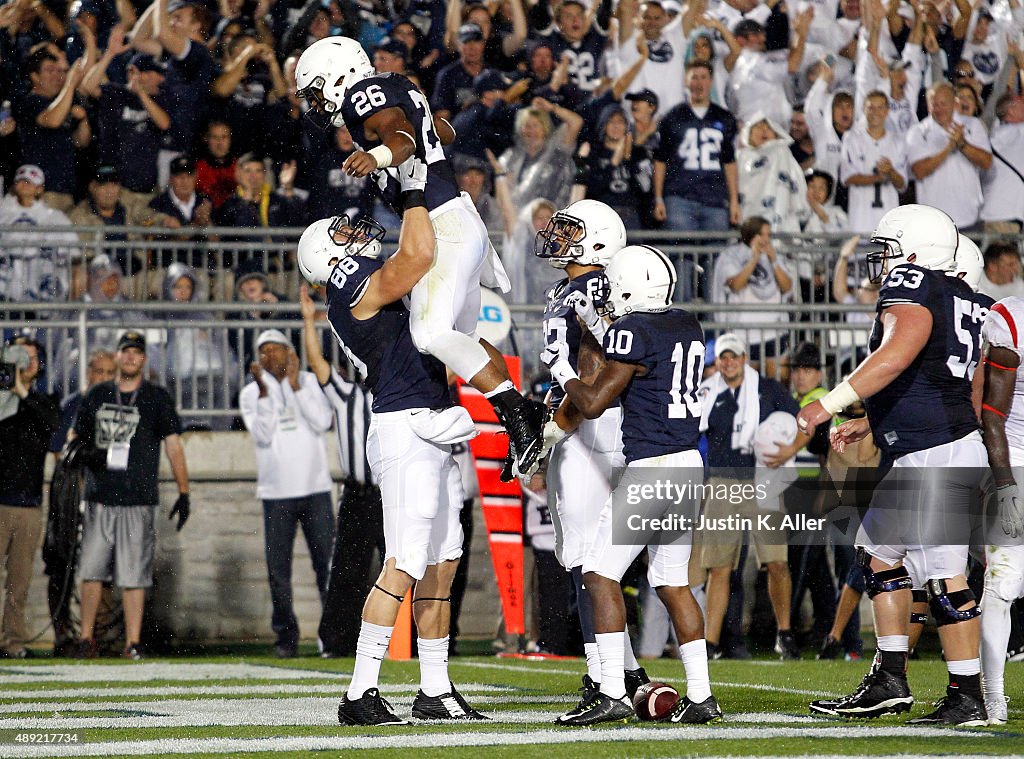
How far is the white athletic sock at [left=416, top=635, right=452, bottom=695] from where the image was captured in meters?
6.25

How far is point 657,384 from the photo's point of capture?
19.5ft

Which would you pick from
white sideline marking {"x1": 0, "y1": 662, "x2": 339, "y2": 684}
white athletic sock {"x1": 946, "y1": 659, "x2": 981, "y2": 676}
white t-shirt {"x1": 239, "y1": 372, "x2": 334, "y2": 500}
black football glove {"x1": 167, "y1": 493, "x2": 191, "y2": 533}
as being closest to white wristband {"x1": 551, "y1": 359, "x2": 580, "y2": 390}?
white athletic sock {"x1": 946, "y1": 659, "x2": 981, "y2": 676}

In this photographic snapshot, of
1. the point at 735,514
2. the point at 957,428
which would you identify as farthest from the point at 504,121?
the point at 957,428

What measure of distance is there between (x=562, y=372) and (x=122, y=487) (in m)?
5.31

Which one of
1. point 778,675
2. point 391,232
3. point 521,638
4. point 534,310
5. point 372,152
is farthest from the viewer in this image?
point 391,232

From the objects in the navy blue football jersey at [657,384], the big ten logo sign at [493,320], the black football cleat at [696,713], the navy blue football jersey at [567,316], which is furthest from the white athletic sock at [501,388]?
the big ten logo sign at [493,320]

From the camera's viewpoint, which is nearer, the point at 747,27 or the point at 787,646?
the point at 787,646

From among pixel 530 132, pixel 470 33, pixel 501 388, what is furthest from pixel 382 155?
pixel 470 33

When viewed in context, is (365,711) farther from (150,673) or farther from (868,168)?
(868,168)

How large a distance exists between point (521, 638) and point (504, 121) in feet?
15.1

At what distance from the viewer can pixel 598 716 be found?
588 cm

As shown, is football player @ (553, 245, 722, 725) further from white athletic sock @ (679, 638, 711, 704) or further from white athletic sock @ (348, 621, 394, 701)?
white athletic sock @ (348, 621, 394, 701)

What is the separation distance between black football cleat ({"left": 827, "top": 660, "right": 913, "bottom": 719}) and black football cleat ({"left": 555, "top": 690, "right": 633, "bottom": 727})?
89cm

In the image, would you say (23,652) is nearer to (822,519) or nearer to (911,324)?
(822,519)
